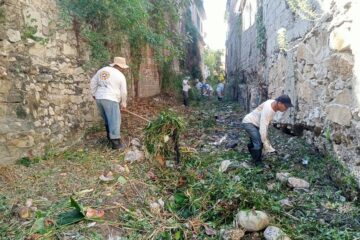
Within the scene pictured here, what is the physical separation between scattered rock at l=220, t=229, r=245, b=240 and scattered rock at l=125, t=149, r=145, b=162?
1843 millimetres

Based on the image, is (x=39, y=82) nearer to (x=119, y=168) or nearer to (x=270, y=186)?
(x=119, y=168)

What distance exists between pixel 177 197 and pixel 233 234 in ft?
2.80

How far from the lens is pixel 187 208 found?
9.71ft

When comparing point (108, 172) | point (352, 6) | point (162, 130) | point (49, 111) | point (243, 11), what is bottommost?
point (108, 172)

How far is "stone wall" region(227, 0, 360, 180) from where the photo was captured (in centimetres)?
299

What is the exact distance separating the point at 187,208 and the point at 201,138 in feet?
9.67

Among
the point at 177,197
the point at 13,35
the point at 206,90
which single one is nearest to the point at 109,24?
the point at 13,35

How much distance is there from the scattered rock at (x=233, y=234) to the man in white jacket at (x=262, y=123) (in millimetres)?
1813

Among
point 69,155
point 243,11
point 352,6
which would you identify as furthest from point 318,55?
point 243,11

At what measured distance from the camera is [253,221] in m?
2.49

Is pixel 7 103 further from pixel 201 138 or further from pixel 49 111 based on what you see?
pixel 201 138

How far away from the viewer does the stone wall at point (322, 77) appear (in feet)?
9.82

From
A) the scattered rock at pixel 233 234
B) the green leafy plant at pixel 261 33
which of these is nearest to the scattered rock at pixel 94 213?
the scattered rock at pixel 233 234

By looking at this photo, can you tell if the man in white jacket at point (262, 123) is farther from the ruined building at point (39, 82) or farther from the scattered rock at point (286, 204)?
the ruined building at point (39, 82)
